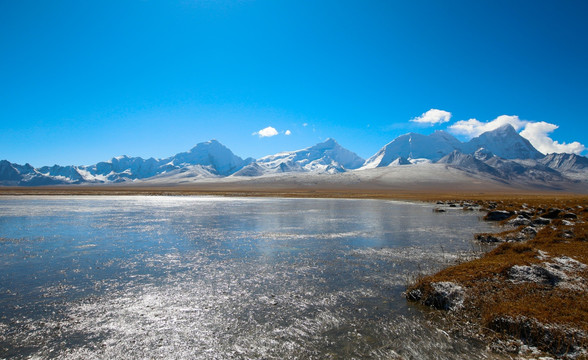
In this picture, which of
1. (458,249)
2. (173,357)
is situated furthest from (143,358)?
(458,249)

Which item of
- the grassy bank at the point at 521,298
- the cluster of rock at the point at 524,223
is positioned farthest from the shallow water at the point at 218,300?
the cluster of rock at the point at 524,223

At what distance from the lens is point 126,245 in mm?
24047

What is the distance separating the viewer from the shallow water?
9414mm

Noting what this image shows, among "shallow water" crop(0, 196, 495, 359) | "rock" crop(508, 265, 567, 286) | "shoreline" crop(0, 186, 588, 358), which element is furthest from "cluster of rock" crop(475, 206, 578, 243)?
"rock" crop(508, 265, 567, 286)

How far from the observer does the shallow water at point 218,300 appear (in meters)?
9.41

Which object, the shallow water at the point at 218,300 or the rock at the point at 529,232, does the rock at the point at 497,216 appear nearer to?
the rock at the point at 529,232

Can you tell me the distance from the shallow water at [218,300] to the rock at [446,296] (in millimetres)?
994

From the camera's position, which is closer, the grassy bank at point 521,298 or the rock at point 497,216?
the grassy bank at point 521,298

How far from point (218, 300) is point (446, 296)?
9.45 meters

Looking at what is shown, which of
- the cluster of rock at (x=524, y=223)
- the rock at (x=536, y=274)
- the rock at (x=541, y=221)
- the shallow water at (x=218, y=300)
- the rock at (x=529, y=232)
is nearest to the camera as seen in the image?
the shallow water at (x=218, y=300)

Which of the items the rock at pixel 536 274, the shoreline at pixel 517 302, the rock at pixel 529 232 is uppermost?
the rock at pixel 536 274

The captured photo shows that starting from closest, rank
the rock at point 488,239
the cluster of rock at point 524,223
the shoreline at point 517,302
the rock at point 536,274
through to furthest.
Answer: the shoreline at point 517,302, the rock at point 536,274, the rock at point 488,239, the cluster of rock at point 524,223

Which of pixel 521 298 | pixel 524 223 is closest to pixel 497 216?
pixel 524 223

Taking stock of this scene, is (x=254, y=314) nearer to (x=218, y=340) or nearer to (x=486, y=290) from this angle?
(x=218, y=340)
